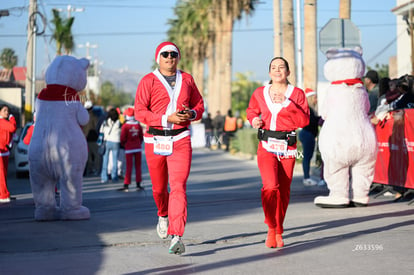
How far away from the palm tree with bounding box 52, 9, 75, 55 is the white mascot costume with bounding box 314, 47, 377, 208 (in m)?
41.4

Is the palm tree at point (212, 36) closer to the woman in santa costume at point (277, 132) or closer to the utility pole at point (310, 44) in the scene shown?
the utility pole at point (310, 44)

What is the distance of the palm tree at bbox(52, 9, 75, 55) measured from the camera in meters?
51.5

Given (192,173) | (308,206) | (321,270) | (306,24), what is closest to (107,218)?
(308,206)

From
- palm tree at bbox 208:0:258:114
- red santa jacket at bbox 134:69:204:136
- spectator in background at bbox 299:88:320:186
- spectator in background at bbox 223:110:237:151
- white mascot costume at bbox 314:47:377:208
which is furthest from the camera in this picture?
palm tree at bbox 208:0:258:114

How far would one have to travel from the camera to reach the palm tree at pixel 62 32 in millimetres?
51469

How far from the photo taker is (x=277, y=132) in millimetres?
8070

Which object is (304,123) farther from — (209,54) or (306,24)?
(209,54)

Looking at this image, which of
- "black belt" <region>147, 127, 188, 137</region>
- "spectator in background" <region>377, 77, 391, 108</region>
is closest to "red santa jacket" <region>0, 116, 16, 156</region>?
"spectator in background" <region>377, 77, 391, 108</region>

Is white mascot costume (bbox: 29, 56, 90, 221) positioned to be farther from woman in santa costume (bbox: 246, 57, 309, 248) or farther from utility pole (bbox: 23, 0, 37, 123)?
utility pole (bbox: 23, 0, 37, 123)

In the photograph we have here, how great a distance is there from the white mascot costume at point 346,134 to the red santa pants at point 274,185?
3256 millimetres

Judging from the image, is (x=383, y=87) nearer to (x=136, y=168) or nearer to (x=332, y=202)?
(x=332, y=202)

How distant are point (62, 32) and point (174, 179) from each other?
45.8 meters

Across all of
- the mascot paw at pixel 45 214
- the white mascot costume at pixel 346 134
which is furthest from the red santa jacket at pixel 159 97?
the white mascot costume at pixel 346 134

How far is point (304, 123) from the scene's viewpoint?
26.5 feet
